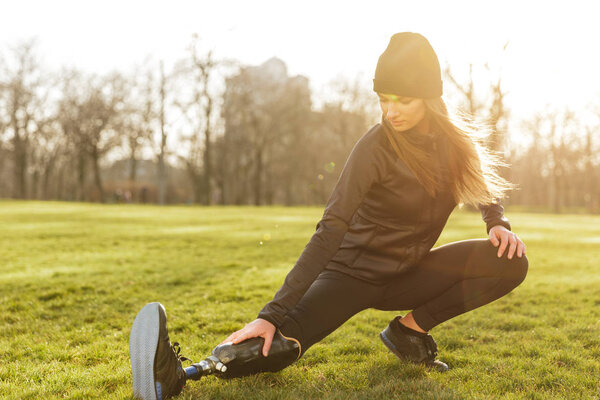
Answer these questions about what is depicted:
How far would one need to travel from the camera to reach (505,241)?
10.1ft

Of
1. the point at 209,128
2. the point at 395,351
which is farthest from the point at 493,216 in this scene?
the point at 209,128

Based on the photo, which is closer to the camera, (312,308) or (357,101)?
(312,308)

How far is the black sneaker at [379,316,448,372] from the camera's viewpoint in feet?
10.7

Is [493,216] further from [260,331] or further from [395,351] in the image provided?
[260,331]

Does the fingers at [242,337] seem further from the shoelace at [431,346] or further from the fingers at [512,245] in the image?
the fingers at [512,245]

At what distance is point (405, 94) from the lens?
2801mm

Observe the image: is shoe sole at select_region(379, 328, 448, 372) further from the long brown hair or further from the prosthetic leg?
the long brown hair

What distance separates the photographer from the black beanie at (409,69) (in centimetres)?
278

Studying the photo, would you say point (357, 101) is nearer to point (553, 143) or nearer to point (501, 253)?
point (553, 143)

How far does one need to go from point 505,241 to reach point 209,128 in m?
34.5

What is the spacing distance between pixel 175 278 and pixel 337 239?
4.82 m

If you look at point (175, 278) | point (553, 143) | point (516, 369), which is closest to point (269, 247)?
point (175, 278)

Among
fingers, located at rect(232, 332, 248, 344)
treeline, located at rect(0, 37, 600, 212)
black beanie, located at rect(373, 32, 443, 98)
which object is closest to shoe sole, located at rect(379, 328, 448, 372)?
fingers, located at rect(232, 332, 248, 344)

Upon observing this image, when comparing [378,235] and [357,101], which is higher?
[357,101]
